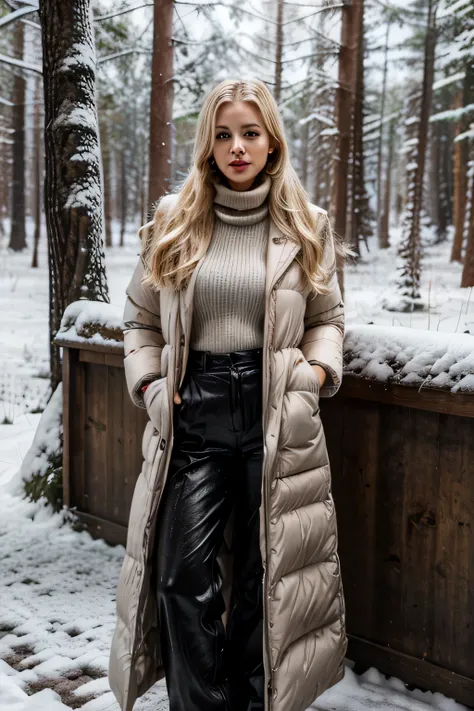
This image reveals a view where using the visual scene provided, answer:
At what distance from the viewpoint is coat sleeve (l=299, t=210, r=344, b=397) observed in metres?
2.76

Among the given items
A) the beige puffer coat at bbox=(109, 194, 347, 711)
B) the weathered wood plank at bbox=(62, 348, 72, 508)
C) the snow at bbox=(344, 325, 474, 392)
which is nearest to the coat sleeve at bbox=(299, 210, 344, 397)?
the beige puffer coat at bbox=(109, 194, 347, 711)

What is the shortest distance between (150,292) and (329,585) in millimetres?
1395

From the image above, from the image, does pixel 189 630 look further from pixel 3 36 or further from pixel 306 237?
pixel 3 36

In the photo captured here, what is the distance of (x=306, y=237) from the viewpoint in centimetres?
264

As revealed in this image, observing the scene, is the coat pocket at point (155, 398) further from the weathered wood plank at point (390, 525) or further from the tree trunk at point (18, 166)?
the tree trunk at point (18, 166)

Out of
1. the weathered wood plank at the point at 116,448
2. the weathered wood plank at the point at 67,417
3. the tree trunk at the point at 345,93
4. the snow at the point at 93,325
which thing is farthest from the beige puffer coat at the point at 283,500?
the tree trunk at the point at 345,93

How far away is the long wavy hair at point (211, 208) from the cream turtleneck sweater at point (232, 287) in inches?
2.2

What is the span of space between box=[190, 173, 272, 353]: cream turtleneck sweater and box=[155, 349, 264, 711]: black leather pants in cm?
6

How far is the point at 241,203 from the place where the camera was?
8.72 ft

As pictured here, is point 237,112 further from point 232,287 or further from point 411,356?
point 411,356

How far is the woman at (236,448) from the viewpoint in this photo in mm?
2494

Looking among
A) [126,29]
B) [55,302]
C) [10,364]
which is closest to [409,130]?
[126,29]

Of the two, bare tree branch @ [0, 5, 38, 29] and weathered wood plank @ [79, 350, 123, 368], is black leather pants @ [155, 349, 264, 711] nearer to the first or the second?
weathered wood plank @ [79, 350, 123, 368]

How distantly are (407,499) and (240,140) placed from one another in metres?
1.69
